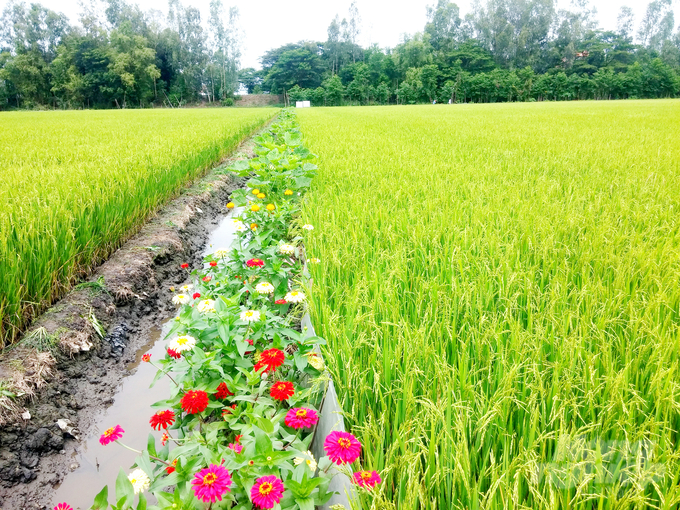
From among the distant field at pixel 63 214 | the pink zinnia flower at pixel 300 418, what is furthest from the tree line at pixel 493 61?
the pink zinnia flower at pixel 300 418

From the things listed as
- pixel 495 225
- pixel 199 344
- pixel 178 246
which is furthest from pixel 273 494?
pixel 178 246

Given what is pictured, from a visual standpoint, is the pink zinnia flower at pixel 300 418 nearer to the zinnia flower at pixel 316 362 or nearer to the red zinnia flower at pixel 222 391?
the zinnia flower at pixel 316 362

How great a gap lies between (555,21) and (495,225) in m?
67.2

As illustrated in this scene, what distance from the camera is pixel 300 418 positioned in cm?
112

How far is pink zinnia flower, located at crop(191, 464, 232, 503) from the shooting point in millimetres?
855

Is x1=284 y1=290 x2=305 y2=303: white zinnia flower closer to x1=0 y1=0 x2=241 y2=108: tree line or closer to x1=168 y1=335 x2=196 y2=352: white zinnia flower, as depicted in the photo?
x1=168 y1=335 x2=196 y2=352: white zinnia flower

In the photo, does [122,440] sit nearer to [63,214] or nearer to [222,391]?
[222,391]

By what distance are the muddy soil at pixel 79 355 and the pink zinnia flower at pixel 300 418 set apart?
1056 millimetres

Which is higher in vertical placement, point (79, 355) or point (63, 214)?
point (63, 214)

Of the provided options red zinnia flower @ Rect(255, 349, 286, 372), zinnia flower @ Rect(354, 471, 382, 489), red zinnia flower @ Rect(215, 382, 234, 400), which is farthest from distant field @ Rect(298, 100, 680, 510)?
red zinnia flower @ Rect(215, 382, 234, 400)

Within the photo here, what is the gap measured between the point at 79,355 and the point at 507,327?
2128mm

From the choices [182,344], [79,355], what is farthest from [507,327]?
[79,355]

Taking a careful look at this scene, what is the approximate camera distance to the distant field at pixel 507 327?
2.98ft

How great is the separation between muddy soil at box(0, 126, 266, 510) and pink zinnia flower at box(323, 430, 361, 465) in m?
1.24
